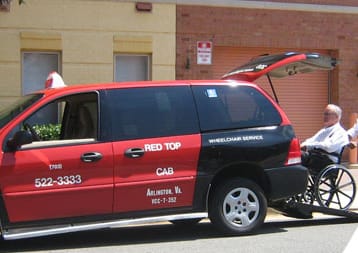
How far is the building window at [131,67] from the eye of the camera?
14.2 m

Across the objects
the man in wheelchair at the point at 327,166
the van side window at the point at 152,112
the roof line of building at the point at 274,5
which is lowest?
the man in wheelchair at the point at 327,166

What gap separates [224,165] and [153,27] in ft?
24.1

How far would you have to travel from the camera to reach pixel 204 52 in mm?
14422

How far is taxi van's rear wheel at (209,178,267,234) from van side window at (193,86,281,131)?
0.71 m

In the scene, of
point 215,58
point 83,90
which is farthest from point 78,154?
point 215,58

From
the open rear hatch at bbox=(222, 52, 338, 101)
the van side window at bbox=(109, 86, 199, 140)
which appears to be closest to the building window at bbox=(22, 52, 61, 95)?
the open rear hatch at bbox=(222, 52, 338, 101)

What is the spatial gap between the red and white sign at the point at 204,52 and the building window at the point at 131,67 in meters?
1.18

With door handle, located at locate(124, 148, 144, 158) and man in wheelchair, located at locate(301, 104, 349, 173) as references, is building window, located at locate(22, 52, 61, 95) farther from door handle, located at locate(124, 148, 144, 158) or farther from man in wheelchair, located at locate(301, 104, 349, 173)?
door handle, located at locate(124, 148, 144, 158)

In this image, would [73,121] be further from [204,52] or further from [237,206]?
[204,52]

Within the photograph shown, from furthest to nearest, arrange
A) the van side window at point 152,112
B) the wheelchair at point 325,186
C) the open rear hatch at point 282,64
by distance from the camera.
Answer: the wheelchair at point 325,186
the open rear hatch at point 282,64
the van side window at point 152,112

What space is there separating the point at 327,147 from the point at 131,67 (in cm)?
648

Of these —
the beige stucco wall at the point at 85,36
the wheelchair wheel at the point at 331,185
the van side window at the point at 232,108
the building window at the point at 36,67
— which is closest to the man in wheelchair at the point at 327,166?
the wheelchair wheel at the point at 331,185

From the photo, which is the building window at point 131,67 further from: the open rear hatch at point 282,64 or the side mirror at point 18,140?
the side mirror at point 18,140

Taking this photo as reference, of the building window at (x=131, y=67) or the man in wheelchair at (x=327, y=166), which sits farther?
the building window at (x=131, y=67)
